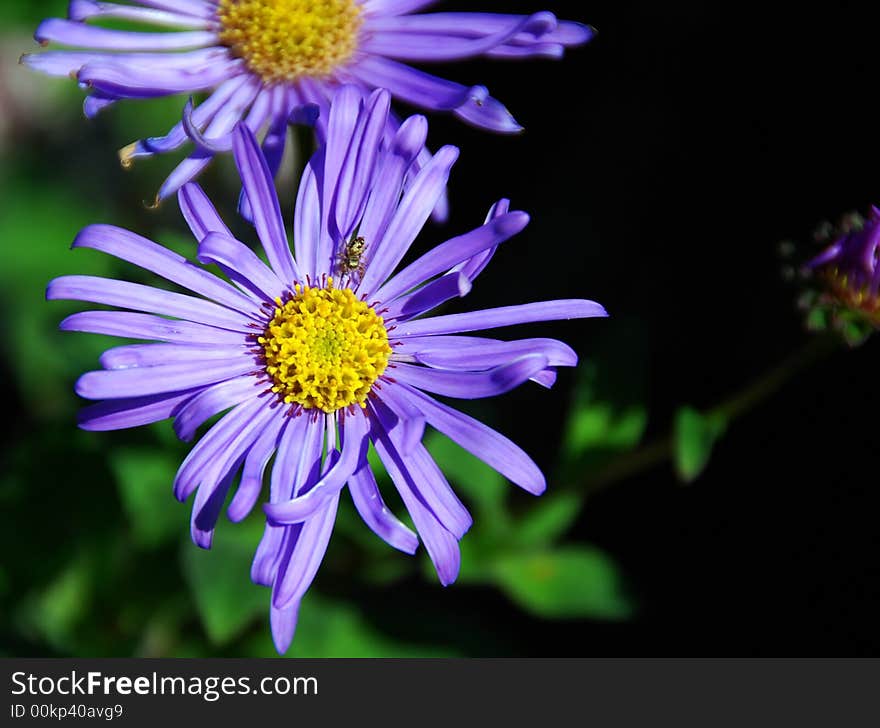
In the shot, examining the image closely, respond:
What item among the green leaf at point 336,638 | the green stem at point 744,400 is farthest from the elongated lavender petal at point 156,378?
the green stem at point 744,400

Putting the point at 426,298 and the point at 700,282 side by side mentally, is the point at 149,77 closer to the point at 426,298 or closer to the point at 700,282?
the point at 426,298

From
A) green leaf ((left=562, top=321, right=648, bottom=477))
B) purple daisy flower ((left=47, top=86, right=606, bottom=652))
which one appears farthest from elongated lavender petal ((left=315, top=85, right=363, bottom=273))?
green leaf ((left=562, top=321, right=648, bottom=477))

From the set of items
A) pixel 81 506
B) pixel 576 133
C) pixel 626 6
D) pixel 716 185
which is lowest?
pixel 81 506

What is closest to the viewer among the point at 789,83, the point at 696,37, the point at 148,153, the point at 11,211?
the point at 148,153

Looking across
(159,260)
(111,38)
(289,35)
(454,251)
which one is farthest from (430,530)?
(111,38)

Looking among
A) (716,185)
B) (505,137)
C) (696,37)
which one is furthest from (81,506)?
(696,37)

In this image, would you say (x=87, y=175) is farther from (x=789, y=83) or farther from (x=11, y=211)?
(x=789, y=83)
